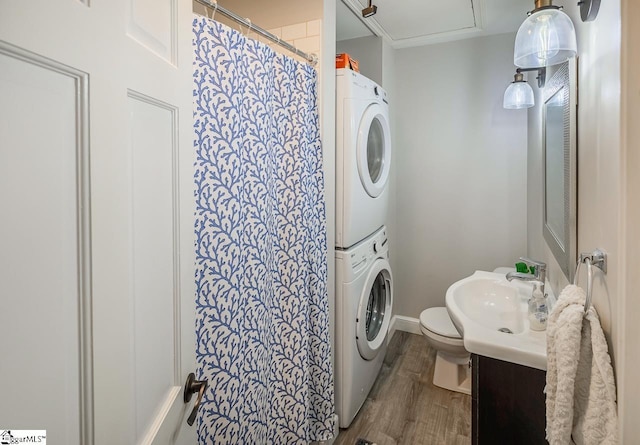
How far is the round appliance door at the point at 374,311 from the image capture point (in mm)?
1992

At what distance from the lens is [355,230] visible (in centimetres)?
194

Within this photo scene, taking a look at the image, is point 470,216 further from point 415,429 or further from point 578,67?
point 578,67

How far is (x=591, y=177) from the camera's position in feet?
3.06

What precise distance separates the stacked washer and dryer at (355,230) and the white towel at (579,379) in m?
1.11

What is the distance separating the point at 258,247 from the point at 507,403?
3.32 feet

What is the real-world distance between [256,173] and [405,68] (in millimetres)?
2309

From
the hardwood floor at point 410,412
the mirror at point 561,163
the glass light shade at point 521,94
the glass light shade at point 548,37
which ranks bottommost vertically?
the hardwood floor at point 410,412

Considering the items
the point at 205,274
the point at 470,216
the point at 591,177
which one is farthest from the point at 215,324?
the point at 470,216

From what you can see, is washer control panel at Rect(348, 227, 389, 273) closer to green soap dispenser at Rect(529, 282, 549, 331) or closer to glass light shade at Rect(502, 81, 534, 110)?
green soap dispenser at Rect(529, 282, 549, 331)

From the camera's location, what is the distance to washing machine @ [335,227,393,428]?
188 centimetres

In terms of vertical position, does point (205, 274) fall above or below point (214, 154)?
below

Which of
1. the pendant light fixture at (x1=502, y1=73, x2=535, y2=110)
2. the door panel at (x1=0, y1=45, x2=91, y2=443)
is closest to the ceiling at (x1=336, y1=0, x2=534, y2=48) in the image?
the pendant light fixture at (x1=502, y1=73, x2=535, y2=110)

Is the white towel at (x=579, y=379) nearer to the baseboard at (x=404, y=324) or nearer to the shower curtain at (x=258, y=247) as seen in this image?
the shower curtain at (x=258, y=247)

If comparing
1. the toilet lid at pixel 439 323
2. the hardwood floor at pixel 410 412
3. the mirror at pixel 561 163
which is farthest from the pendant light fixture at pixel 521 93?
the hardwood floor at pixel 410 412
